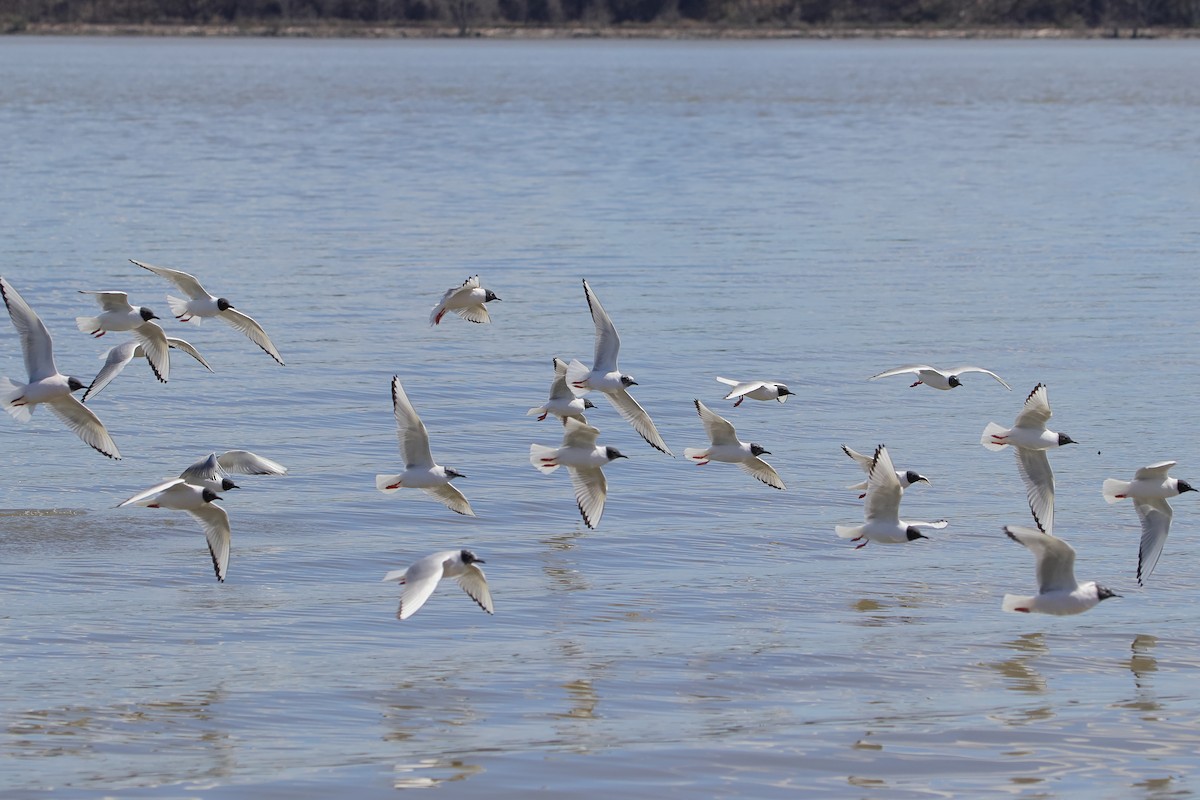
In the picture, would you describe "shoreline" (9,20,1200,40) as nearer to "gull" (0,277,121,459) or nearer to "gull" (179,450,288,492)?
"gull" (179,450,288,492)

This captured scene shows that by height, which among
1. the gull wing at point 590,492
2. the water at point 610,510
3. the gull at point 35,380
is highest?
the gull at point 35,380

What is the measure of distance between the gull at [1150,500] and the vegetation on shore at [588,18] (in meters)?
126

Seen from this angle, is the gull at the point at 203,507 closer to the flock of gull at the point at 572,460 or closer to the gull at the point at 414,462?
the flock of gull at the point at 572,460

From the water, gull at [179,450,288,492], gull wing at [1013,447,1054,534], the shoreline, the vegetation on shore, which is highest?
gull at [179,450,288,492]

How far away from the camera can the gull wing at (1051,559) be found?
373 inches

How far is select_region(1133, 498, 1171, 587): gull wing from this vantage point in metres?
11.0

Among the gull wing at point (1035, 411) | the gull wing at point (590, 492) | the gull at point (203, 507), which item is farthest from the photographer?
the gull wing at point (590, 492)

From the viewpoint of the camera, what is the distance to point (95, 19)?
137250mm

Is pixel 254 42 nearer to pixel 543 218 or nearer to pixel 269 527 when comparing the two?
pixel 543 218

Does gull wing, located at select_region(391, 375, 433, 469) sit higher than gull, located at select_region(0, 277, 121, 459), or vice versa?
gull, located at select_region(0, 277, 121, 459)

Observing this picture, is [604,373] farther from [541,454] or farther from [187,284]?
[187,284]

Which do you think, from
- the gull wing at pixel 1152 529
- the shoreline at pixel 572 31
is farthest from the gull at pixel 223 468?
the shoreline at pixel 572 31

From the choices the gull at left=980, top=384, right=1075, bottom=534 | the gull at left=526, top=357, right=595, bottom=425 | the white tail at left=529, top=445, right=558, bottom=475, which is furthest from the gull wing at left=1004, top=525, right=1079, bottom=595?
the gull at left=526, top=357, right=595, bottom=425

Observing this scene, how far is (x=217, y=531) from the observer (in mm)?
11164
